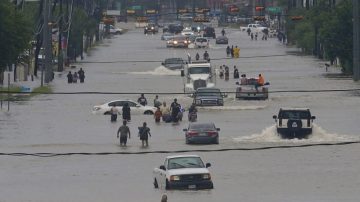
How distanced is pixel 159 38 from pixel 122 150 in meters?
130

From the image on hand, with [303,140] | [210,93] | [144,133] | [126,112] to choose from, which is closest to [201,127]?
[144,133]

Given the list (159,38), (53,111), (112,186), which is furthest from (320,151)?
(159,38)

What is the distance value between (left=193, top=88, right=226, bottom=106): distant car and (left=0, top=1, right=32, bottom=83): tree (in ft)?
35.7

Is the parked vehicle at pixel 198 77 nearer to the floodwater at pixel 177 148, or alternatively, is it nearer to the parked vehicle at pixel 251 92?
the floodwater at pixel 177 148

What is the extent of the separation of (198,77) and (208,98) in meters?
12.1

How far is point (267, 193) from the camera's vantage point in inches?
1663

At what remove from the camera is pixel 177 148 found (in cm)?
5738

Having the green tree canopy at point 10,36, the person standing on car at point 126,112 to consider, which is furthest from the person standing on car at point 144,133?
the green tree canopy at point 10,36

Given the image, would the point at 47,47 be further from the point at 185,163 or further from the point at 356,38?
the point at 185,163

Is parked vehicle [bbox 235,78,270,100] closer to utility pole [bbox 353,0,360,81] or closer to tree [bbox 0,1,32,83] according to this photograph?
utility pole [bbox 353,0,360,81]

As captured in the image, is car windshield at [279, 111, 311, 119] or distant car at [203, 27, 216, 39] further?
distant car at [203, 27, 216, 39]

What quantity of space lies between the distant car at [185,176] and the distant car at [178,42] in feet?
381

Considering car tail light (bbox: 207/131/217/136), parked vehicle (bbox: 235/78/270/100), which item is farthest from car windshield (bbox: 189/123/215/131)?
parked vehicle (bbox: 235/78/270/100)

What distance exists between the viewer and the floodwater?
4341cm
